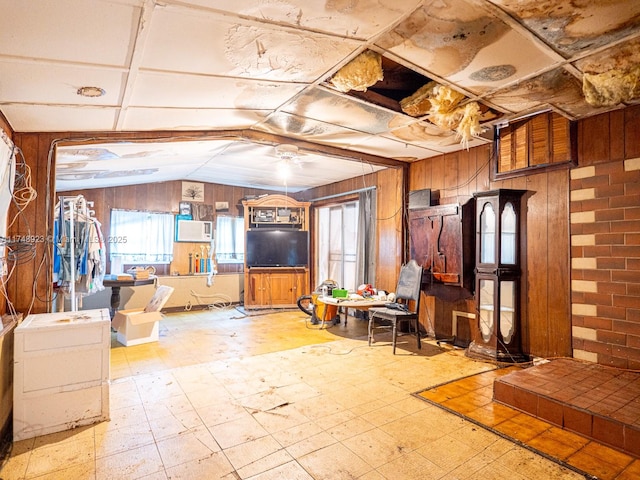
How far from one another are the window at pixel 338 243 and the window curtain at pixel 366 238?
271 millimetres

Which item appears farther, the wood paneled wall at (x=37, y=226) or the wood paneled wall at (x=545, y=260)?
the wood paneled wall at (x=545, y=260)

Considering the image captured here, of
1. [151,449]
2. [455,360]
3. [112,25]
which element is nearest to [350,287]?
[455,360]

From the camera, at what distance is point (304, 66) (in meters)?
2.38

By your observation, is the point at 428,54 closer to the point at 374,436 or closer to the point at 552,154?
the point at 552,154

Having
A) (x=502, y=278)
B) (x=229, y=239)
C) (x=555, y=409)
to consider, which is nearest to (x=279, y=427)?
(x=555, y=409)

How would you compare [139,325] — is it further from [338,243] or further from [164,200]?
[338,243]

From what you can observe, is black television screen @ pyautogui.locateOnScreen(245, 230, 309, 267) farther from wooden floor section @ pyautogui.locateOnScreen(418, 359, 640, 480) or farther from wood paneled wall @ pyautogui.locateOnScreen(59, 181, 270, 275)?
wooden floor section @ pyautogui.locateOnScreen(418, 359, 640, 480)

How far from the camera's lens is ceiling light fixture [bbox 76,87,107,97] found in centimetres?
229

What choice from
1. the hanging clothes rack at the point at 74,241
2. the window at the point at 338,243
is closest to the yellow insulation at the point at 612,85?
the window at the point at 338,243

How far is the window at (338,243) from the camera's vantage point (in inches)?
260

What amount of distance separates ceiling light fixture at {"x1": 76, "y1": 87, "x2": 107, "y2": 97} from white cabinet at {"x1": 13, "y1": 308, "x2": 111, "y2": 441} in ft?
5.10

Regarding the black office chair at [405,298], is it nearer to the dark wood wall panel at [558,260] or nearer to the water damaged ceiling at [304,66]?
the dark wood wall panel at [558,260]

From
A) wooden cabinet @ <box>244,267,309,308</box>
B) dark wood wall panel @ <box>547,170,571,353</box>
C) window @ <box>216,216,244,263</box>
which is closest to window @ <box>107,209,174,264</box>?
window @ <box>216,216,244,263</box>

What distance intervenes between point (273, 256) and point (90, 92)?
4741mm
